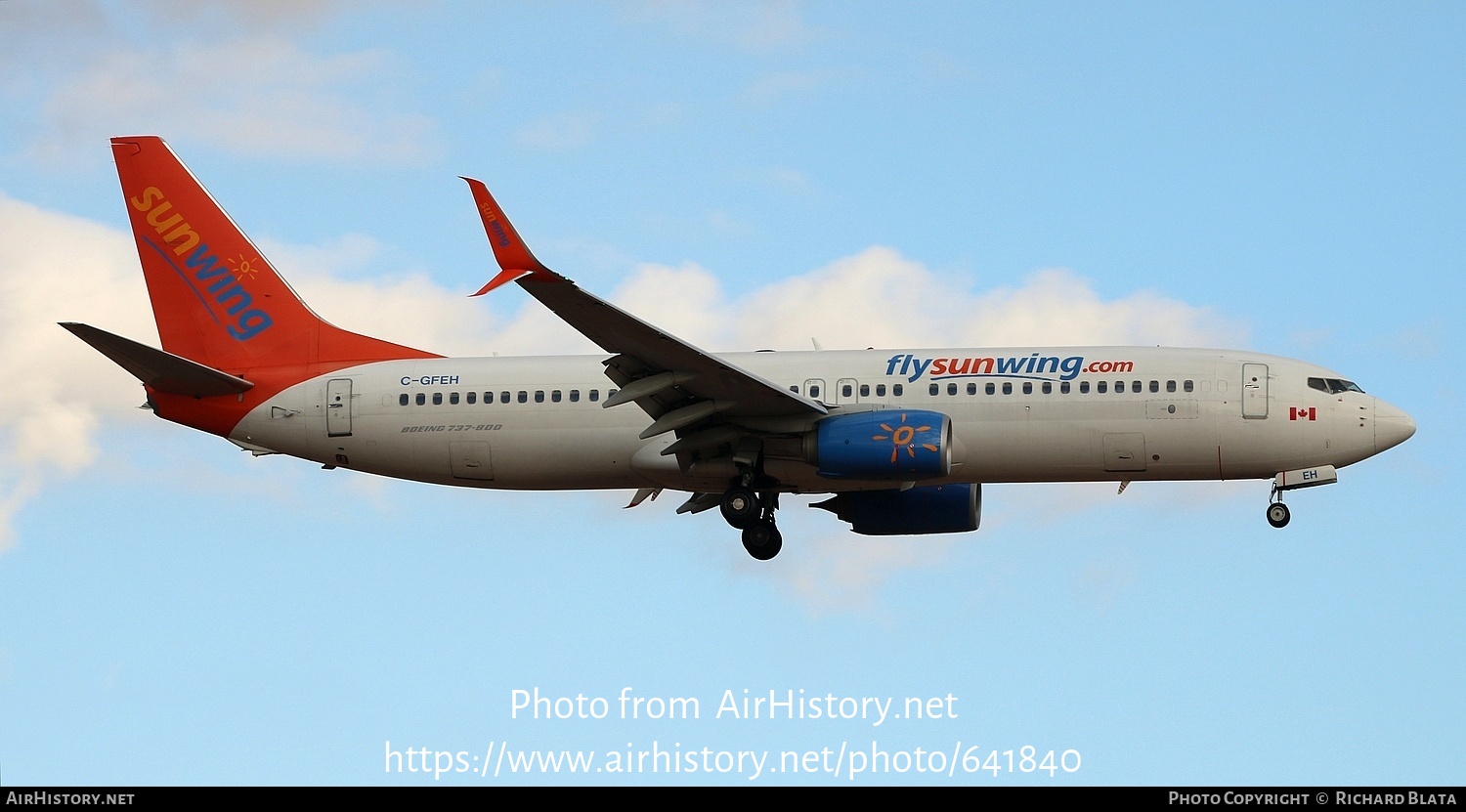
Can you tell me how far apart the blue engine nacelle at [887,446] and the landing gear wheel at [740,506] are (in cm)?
230

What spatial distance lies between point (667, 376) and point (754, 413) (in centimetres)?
235

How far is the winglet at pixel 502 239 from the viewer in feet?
119

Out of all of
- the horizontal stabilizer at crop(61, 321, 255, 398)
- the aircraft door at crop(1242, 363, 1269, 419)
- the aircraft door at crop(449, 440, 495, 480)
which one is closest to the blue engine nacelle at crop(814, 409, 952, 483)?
the aircraft door at crop(1242, 363, 1269, 419)

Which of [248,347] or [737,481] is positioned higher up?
[248,347]

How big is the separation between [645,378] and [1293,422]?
45.1 ft

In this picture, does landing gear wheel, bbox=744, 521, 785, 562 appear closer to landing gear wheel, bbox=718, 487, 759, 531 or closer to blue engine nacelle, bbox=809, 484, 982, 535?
landing gear wheel, bbox=718, 487, 759, 531

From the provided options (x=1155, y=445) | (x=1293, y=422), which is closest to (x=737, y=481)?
(x=1155, y=445)

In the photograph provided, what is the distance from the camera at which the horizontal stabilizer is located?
143 ft

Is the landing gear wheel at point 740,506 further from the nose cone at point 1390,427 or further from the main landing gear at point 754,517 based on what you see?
the nose cone at point 1390,427

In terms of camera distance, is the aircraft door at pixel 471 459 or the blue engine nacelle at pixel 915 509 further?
the blue engine nacelle at pixel 915 509

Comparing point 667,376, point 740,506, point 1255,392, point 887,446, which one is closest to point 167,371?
point 667,376

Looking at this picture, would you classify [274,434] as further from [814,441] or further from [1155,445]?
[1155,445]

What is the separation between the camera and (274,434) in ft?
151

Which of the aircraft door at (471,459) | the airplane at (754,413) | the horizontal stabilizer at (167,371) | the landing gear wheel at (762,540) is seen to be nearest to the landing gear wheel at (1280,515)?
the airplane at (754,413)
